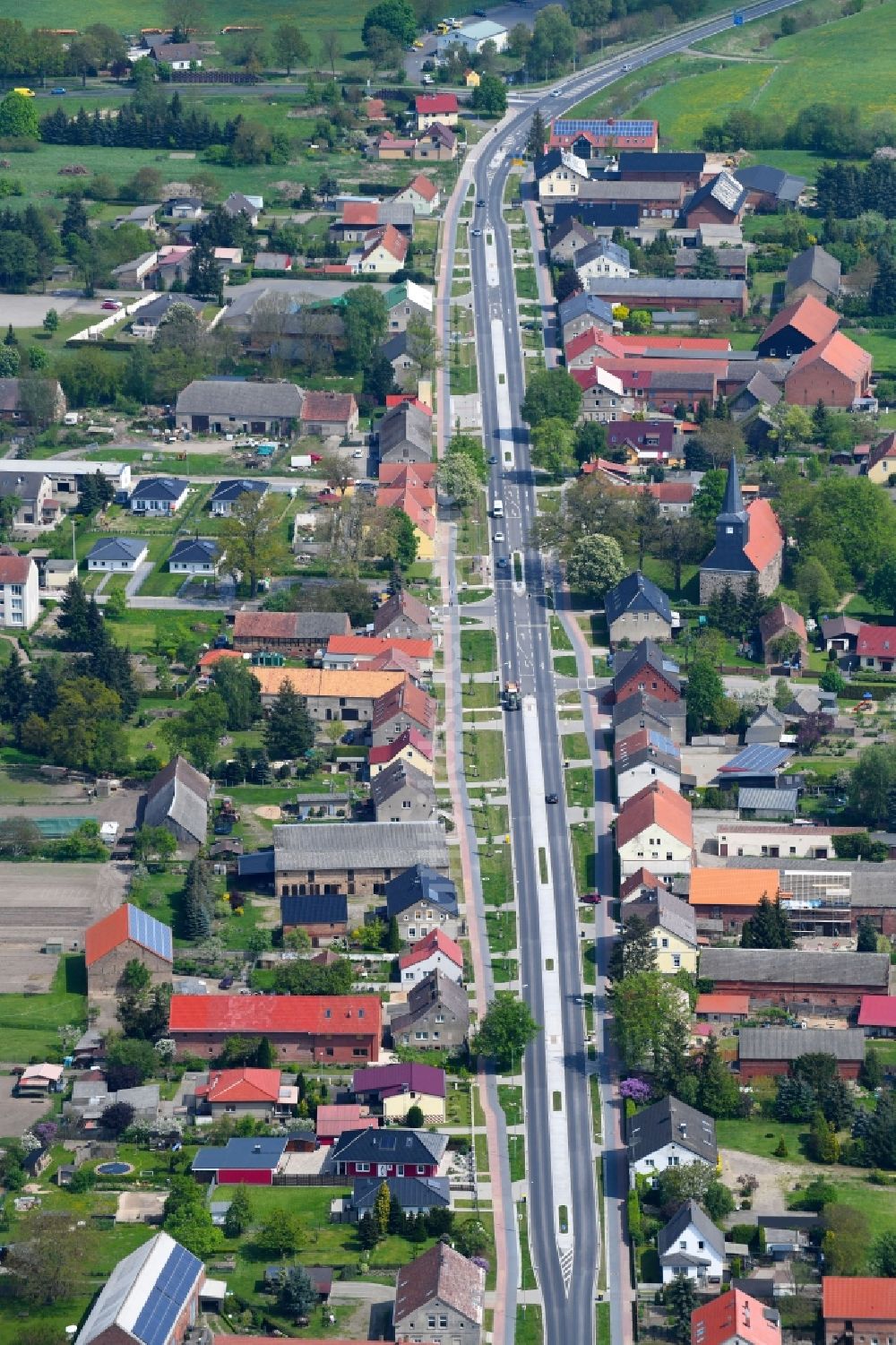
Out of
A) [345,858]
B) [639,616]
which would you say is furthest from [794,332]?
[345,858]

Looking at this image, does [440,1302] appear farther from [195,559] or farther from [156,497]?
[156,497]

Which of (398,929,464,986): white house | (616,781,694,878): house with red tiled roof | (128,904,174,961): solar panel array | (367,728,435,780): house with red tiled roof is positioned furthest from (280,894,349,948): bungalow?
(616,781,694,878): house with red tiled roof

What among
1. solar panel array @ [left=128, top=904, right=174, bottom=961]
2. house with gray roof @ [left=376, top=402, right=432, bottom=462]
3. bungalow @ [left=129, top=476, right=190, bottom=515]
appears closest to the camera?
solar panel array @ [left=128, top=904, right=174, bottom=961]

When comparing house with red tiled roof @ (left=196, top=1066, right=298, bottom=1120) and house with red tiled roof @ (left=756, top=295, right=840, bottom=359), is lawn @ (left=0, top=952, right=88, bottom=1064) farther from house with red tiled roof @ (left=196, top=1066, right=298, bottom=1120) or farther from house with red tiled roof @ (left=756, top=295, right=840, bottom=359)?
house with red tiled roof @ (left=756, top=295, right=840, bottom=359)

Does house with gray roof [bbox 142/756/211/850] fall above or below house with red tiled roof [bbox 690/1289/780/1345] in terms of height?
above

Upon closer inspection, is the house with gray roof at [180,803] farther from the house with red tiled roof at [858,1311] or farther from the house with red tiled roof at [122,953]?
the house with red tiled roof at [858,1311]

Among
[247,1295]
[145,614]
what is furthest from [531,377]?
[247,1295]
